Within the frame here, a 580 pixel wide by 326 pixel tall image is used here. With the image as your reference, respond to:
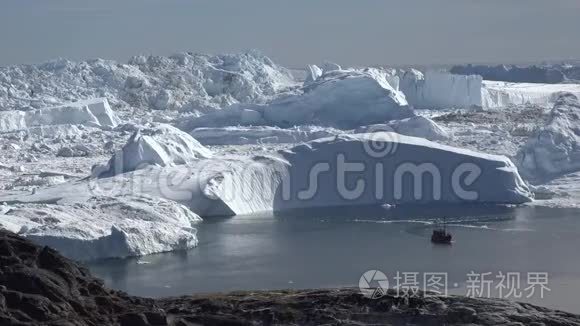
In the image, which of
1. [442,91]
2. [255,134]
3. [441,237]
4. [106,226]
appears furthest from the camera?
[442,91]

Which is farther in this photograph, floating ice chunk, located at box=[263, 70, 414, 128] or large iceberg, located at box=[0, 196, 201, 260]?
floating ice chunk, located at box=[263, 70, 414, 128]

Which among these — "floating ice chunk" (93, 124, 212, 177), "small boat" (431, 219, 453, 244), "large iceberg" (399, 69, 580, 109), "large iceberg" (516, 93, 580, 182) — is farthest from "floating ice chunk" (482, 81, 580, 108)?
"small boat" (431, 219, 453, 244)

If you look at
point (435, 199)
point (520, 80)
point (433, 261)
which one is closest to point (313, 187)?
point (435, 199)

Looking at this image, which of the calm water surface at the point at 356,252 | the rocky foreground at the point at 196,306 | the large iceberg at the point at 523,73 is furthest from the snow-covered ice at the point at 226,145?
the large iceberg at the point at 523,73

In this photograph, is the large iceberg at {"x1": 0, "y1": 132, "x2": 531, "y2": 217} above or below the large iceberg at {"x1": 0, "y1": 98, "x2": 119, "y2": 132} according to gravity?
below

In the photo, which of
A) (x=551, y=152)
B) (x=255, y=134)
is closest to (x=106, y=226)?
(x=551, y=152)

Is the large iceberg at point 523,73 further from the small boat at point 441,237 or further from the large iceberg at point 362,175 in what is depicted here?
the small boat at point 441,237

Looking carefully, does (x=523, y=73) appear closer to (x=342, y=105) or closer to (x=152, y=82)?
(x=152, y=82)

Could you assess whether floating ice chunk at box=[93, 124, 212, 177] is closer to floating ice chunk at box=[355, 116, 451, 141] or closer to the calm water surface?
the calm water surface

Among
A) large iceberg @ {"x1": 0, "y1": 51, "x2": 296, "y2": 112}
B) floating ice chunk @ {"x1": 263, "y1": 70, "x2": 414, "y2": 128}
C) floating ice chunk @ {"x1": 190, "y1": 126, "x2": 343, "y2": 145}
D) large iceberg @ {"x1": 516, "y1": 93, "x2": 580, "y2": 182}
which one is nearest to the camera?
large iceberg @ {"x1": 516, "y1": 93, "x2": 580, "y2": 182}
